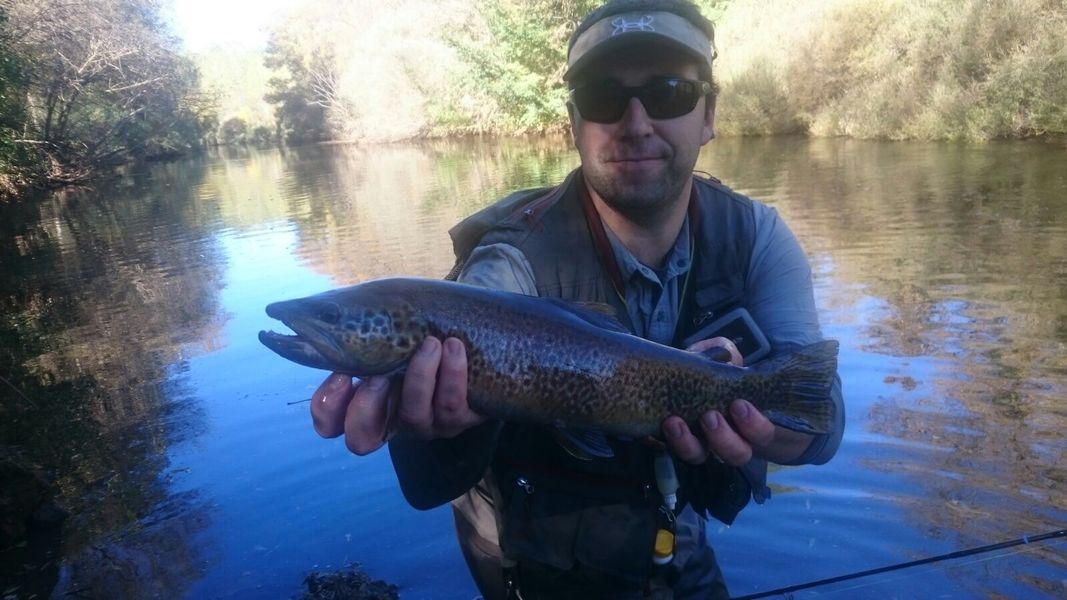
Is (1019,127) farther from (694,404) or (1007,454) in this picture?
(694,404)

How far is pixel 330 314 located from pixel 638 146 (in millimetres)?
1330

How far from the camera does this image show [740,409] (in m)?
2.65

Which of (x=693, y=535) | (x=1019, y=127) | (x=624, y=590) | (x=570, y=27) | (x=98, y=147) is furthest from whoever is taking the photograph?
(x=98, y=147)

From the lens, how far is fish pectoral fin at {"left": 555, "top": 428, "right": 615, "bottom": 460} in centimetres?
269

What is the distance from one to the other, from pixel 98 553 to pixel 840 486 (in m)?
5.37

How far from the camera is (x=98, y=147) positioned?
44844 millimetres

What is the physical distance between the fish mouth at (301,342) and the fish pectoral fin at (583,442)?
832 millimetres

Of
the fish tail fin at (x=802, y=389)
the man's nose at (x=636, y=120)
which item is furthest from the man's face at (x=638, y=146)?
the fish tail fin at (x=802, y=389)

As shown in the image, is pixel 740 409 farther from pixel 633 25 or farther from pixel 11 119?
pixel 11 119

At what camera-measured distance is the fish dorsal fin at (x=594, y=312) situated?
2.72 meters

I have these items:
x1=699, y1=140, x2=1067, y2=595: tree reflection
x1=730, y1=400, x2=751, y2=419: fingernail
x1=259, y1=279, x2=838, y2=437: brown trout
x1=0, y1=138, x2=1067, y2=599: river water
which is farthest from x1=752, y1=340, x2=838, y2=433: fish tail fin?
x1=699, y1=140, x2=1067, y2=595: tree reflection

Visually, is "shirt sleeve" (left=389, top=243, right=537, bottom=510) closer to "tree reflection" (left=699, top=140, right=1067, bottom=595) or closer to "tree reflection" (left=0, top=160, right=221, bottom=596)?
"tree reflection" (left=0, top=160, right=221, bottom=596)

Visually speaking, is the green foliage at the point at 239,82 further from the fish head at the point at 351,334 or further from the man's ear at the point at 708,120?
the fish head at the point at 351,334

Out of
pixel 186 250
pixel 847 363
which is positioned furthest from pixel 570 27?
pixel 847 363
